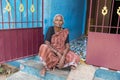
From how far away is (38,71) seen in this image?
9.95ft

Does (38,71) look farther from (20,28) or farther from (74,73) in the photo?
(20,28)

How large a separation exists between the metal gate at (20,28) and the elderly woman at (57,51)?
81cm

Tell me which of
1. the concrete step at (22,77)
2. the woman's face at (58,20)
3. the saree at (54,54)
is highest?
the woman's face at (58,20)

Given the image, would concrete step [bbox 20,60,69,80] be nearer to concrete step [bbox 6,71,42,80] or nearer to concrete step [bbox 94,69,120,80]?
concrete step [bbox 6,71,42,80]

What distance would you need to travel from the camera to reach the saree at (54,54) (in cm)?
284

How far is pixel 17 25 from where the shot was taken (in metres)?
3.64

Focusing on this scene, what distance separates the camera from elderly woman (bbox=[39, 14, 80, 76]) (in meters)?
2.85

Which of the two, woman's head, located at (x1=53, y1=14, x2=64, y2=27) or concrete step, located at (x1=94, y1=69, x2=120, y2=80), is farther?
woman's head, located at (x1=53, y1=14, x2=64, y2=27)

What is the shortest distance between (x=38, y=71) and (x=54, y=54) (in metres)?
0.50

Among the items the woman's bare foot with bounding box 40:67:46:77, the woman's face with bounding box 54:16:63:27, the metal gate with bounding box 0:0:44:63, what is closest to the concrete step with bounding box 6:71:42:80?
the woman's bare foot with bounding box 40:67:46:77

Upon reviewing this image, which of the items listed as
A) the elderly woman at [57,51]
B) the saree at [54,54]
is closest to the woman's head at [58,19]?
the elderly woman at [57,51]

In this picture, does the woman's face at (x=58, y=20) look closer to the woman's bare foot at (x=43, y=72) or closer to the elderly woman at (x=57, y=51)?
the elderly woman at (x=57, y=51)

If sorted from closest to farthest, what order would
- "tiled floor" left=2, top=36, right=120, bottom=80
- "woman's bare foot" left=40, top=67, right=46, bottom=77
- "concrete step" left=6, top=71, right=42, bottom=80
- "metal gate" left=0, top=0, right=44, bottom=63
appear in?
"tiled floor" left=2, top=36, right=120, bottom=80
"woman's bare foot" left=40, top=67, right=46, bottom=77
"concrete step" left=6, top=71, right=42, bottom=80
"metal gate" left=0, top=0, right=44, bottom=63

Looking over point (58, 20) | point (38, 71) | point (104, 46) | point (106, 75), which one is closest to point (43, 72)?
point (38, 71)
